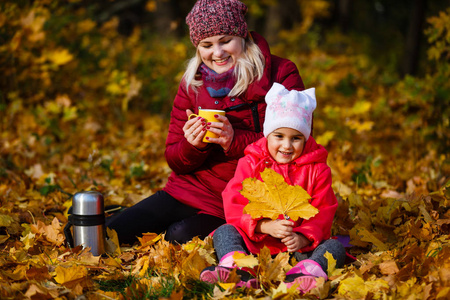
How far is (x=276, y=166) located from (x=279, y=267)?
0.55 m

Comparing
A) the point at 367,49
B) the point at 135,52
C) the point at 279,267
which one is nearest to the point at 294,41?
the point at 367,49

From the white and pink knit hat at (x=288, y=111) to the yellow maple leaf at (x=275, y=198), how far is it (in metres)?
0.31

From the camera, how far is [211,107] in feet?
9.73

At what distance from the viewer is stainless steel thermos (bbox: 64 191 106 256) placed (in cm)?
271

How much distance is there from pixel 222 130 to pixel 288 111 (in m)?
0.43

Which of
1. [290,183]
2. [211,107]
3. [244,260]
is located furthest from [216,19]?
[244,260]

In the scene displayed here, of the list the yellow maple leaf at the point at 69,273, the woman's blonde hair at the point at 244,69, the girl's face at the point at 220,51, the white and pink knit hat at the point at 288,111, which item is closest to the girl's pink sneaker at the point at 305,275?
the white and pink knit hat at the point at 288,111

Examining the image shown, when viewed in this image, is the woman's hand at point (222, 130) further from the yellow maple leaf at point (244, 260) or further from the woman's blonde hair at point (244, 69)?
the yellow maple leaf at point (244, 260)

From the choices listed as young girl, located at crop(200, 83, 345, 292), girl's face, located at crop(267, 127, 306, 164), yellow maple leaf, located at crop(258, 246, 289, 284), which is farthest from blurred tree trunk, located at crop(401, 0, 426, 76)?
yellow maple leaf, located at crop(258, 246, 289, 284)

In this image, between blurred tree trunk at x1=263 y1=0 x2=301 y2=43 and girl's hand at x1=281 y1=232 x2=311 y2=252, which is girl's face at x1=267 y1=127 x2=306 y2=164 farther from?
blurred tree trunk at x1=263 y1=0 x2=301 y2=43

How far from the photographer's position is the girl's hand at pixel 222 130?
106 inches

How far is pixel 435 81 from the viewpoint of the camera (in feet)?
15.4

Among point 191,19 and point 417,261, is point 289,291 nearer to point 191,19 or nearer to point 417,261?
point 417,261

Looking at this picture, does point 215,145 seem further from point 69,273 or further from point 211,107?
point 69,273
